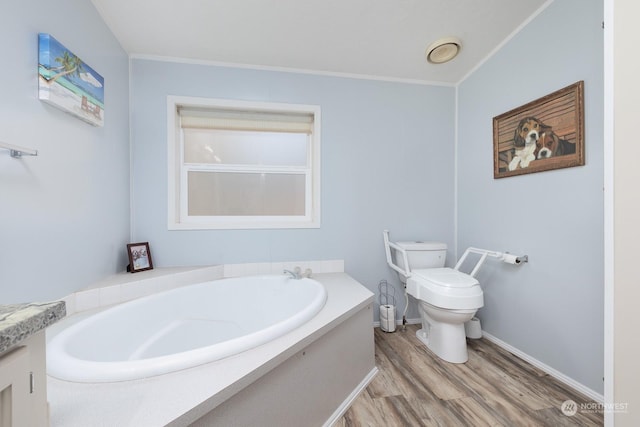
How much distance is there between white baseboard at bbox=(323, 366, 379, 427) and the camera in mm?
1194

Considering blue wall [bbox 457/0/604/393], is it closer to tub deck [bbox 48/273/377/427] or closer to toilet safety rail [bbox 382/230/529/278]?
toilet safety rail [bbox 382/230/529/278]

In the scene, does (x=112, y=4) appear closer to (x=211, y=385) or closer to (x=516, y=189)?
(x=211, y=385)

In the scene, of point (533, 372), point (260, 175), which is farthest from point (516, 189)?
point (260, 175)

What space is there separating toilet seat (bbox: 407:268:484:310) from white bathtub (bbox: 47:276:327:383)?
0.75 m

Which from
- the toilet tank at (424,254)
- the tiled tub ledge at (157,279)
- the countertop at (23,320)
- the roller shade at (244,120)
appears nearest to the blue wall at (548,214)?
the toilet tank at (424,254)

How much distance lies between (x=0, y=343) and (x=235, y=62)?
7.18 ft

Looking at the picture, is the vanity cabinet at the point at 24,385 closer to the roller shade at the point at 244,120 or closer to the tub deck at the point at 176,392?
the tub deck at the point at 176,392

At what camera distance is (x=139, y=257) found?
1795 mm

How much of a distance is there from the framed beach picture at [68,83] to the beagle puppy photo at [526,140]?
105 inches

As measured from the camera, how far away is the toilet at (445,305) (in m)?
1.57

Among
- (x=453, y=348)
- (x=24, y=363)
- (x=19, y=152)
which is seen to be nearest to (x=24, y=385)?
(x=24, y=363)

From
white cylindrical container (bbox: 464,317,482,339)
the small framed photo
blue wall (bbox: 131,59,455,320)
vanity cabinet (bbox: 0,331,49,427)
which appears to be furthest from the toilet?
the small framed photo

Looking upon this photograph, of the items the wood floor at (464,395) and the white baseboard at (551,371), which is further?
the white baseboard at (551,371)

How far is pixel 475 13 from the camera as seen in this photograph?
5.12ft
